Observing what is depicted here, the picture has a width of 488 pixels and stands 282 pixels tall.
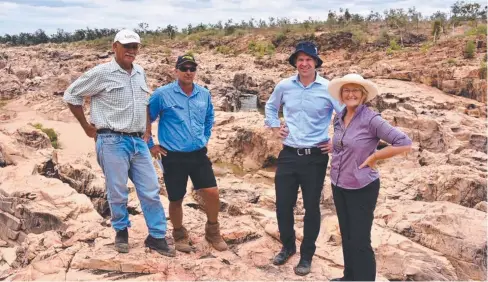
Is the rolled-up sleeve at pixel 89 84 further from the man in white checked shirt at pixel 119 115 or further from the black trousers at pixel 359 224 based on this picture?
the black trousers at pixel 359 224

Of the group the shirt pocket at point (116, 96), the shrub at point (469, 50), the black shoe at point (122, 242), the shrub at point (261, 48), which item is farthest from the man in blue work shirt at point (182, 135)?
the shrub at point (261, 48)

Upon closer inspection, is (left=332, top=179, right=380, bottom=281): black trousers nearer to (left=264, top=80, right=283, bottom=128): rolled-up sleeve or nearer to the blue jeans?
(left=264, top=80, right=283, bottom=128): rolled-up sleeve

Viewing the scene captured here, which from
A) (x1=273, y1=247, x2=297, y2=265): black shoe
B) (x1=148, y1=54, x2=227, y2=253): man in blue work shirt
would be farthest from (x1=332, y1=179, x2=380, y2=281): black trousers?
(x1=148, y1=54, x2=227, y2=253): man in blue work shirt

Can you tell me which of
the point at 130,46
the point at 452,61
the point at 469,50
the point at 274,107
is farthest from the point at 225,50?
the point at 130,46

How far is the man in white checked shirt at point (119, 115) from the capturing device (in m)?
3.02

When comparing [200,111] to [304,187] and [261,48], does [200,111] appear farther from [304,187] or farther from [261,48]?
[261,48]

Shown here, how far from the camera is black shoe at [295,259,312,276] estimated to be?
319cm

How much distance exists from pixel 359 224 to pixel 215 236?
126cm

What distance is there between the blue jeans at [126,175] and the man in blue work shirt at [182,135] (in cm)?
14

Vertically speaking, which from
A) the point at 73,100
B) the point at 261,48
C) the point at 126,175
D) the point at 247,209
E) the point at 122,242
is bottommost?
the point at 247,209

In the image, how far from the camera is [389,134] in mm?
2570

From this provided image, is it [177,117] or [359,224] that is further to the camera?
[177,117]

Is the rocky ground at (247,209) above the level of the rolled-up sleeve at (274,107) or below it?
below

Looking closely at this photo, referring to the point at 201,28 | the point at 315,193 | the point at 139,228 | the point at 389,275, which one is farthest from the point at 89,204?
the point at 201,28
